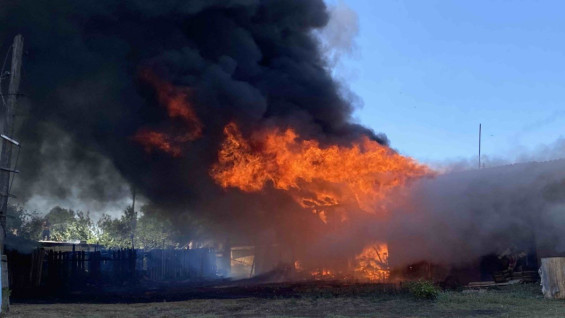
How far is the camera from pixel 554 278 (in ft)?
50.0

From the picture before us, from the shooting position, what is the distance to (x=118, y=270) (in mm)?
30500

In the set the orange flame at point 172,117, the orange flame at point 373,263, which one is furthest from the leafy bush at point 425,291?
the orange flame at point 172,117

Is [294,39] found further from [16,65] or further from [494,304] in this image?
[494,304]

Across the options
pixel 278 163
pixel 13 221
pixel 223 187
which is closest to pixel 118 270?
pixel 223 187

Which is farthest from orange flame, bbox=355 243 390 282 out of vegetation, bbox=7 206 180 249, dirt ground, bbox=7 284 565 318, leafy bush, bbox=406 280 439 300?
vegetation, bbox=7 206 180 249

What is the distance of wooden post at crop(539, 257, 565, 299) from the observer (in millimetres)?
15109

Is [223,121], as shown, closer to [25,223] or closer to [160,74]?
[160,74]

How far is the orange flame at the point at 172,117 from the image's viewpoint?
2038 centimetres

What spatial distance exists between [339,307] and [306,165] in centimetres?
768

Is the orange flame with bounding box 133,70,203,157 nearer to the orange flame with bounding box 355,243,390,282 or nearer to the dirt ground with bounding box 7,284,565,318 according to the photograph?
the dirt ground with bounding box 7,284,565,318

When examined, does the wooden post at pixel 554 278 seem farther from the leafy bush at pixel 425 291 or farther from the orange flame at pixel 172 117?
the orange flame at pixel 172 117

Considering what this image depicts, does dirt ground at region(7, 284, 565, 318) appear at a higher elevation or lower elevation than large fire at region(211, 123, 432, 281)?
lower

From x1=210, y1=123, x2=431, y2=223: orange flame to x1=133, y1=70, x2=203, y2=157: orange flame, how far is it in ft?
4.52

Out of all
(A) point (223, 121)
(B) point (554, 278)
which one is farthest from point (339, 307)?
(A) point (223, 121)
